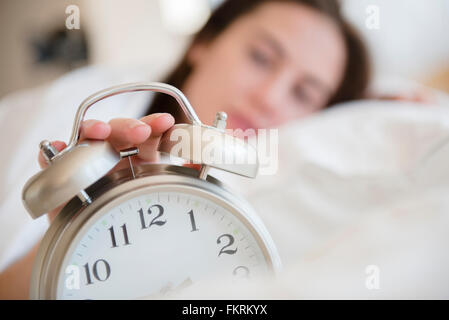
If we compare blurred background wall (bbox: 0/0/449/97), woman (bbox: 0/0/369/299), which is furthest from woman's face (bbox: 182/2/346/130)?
blurred background wall (bbox: 0/0/449/97)

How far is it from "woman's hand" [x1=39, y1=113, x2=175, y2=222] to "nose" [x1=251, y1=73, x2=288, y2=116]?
43 cm

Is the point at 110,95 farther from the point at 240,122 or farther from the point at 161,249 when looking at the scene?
the point at 240,122

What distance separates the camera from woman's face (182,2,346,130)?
2.80 ft

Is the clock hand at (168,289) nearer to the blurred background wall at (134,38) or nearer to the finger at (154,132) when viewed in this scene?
the finger at (154,132)

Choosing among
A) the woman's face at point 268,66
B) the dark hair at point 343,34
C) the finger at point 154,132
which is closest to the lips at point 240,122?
the woman's face at point 268,66

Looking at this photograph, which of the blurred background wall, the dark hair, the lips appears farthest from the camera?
the blurred background wall

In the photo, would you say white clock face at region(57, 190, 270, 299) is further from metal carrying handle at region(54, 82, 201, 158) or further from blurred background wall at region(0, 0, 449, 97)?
blurred background wall at region(0, 0, 449, 97)

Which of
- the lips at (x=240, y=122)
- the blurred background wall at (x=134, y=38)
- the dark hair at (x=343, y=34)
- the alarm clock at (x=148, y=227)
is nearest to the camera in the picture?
the alarm clock at (x=148, y=227)

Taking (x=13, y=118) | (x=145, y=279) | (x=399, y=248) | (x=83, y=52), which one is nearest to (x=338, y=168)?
(x=399, y=248)

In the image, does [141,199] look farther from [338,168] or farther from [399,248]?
[338,168]

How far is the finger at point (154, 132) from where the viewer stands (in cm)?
43

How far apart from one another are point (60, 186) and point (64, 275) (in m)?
0.09

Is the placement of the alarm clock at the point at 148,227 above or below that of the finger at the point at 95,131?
below
